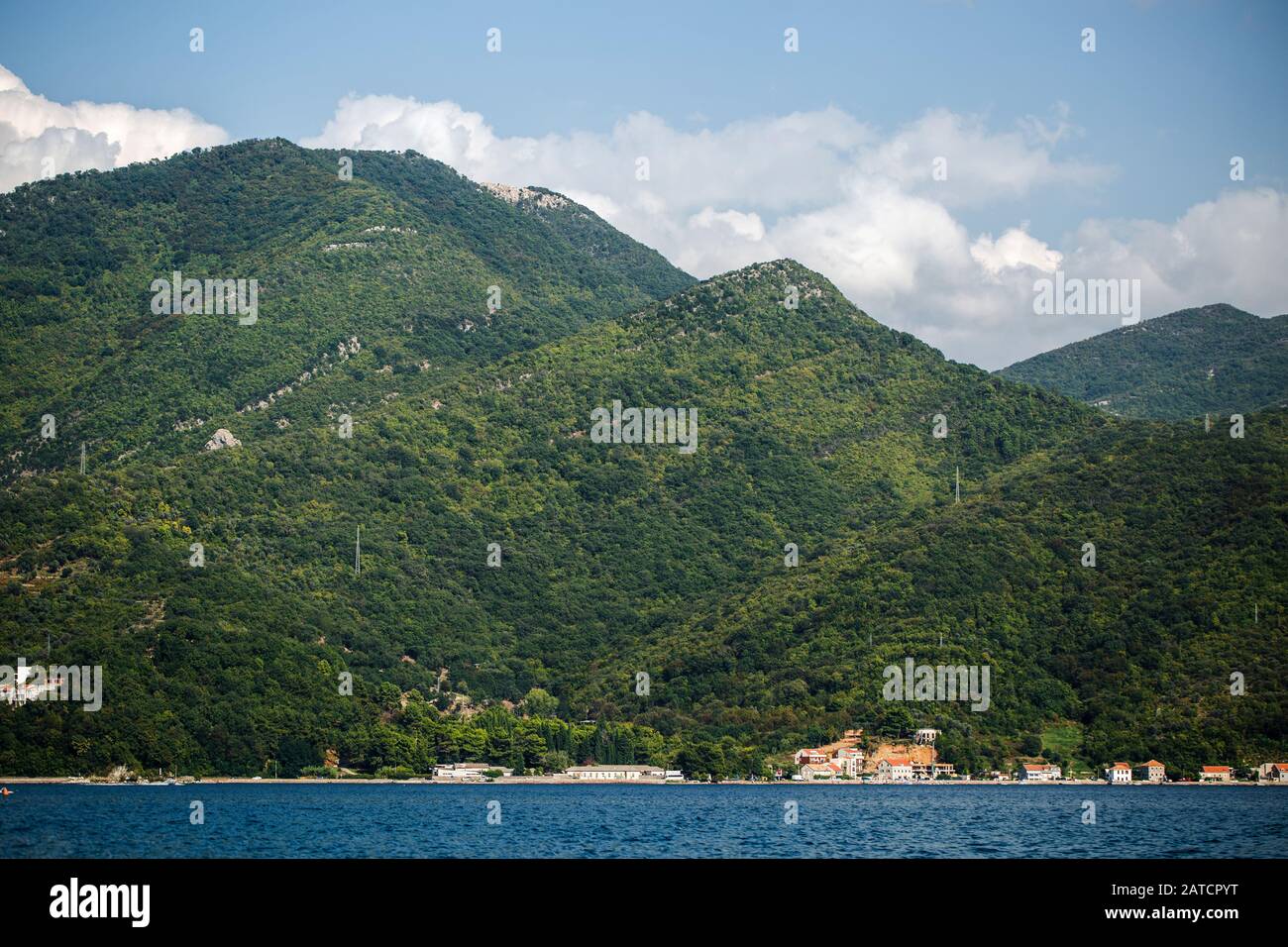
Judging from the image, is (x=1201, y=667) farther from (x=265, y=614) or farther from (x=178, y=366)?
(x=178, y=366)

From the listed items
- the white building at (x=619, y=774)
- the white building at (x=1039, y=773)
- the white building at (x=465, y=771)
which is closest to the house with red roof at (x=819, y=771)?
the white building at (x=619, y=774)

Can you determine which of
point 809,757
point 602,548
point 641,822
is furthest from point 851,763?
point 602,548

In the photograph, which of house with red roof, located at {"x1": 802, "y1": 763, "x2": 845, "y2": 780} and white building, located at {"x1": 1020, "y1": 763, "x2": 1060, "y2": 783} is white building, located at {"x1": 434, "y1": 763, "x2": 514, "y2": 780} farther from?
white building, located at {"x1": 1020, "y1": 763, "x2": 1060, "y2": 783}

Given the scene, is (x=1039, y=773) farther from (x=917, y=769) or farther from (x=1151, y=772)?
(x=917, y=769)

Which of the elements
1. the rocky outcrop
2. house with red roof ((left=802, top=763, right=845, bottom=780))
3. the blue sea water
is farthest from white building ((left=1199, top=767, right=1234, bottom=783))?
the rocky outcrop

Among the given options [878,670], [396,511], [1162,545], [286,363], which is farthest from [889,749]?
[286,363]
